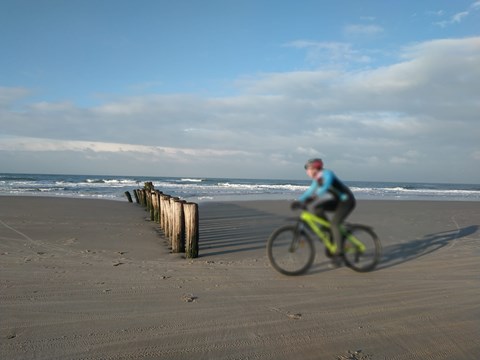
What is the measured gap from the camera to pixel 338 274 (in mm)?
8078

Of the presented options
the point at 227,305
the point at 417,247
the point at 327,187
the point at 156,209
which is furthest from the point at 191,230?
the point at 156,209

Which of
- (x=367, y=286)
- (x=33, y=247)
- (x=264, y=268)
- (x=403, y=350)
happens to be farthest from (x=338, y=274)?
(x=33, y=247)

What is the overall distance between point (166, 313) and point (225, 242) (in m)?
6.24

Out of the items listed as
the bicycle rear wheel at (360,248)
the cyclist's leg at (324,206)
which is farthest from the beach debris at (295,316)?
the cyclist's leg at (324,206)

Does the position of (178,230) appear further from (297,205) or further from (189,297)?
(297,205)

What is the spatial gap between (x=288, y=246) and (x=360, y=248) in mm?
1143

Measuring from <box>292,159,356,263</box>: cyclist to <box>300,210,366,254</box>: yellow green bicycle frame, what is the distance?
9cm

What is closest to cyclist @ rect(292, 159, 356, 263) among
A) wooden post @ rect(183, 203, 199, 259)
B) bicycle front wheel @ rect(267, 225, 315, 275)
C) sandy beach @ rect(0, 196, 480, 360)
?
bicycle front wheel @ rect(267, 225, 315, 275)

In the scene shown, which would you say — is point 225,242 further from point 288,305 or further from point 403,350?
point 403,350

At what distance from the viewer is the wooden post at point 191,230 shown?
952cm

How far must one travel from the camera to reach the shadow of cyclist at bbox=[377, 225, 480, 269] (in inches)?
382

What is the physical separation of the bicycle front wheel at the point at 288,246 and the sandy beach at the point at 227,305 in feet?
2.72

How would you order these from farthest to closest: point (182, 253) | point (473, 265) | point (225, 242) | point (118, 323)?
point (225, 242) → point (182, 253) → point (473, 265) → point (118, 323)

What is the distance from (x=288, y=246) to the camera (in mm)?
5723
